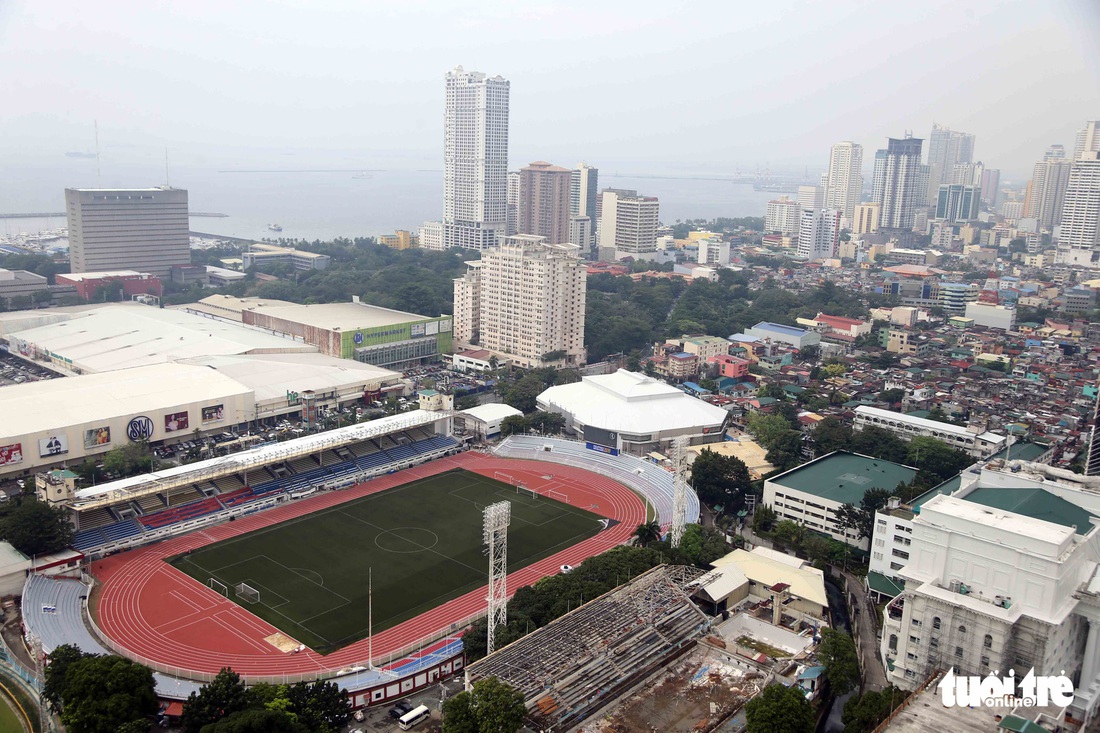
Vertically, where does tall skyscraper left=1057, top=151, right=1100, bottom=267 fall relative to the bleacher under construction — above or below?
above

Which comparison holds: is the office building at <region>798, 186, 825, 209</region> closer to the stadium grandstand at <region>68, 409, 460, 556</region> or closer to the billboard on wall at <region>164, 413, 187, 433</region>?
the stadium grandstand at <region>68, 409, 460, 556</region>

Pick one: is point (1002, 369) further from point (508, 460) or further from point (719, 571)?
point (719, 571)

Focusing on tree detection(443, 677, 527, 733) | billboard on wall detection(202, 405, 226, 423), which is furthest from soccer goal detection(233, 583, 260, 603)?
billboard on wall detection(202, 405, 226, 423)

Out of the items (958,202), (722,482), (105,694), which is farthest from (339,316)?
(958,202)

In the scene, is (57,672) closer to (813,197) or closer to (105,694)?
(105,694)

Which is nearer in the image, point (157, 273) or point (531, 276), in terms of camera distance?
point (531, 276)

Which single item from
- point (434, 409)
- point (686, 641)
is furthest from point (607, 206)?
point (686, 641)
